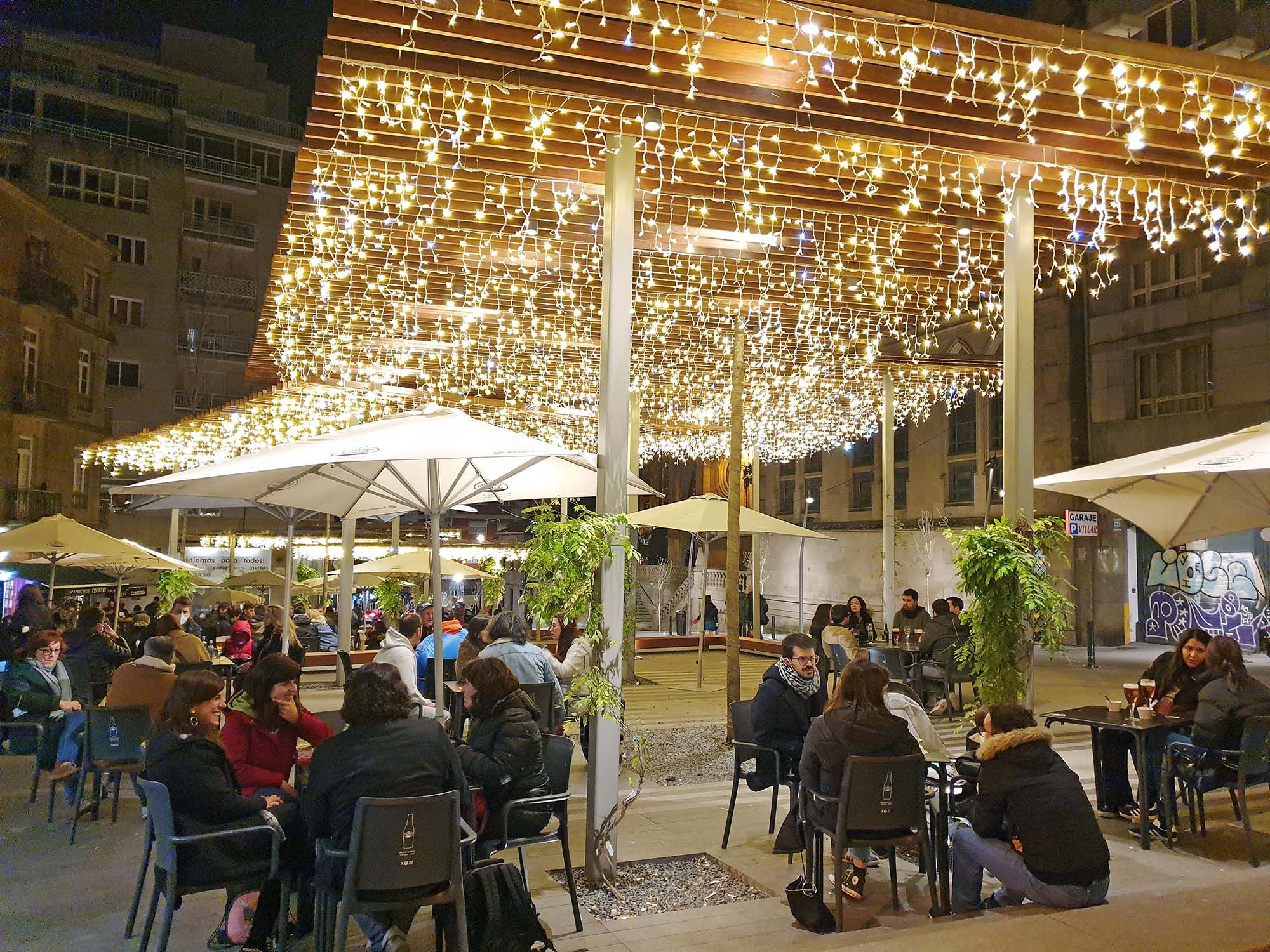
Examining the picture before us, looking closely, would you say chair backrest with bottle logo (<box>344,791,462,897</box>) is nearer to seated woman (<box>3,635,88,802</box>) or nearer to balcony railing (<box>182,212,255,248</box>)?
seated woman (<box>3,635,88,802</box>)

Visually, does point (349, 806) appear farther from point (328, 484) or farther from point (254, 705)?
point (328, 484)

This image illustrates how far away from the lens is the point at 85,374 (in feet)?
89.6

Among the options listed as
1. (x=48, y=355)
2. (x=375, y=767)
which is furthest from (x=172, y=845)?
(x=48, y=355)

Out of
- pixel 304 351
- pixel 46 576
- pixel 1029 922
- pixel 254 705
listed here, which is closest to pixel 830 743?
pixel 1029 922

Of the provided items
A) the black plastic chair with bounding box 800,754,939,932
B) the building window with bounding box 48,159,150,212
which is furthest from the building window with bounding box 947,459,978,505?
the building window with bounding box 48,159,150,212

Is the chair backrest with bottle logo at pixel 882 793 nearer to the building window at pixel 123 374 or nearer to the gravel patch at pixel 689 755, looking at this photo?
the gravel patch at pixel 689 755

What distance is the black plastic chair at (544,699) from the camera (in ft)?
20.6

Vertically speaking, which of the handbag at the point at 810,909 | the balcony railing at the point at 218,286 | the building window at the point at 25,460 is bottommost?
the handbag at the point at 810,909

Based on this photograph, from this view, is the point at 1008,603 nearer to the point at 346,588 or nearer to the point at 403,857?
the point at 403,857

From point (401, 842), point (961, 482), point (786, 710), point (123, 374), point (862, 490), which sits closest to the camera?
point (401, 842)

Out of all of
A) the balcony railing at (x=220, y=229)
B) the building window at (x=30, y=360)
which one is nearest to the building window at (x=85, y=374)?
the building window at (x=30, y=360)

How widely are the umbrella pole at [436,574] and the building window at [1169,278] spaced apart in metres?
18.1

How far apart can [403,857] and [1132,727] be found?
15.2 feet

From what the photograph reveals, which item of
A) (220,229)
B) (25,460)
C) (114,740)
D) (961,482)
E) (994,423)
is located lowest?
(114,740)
